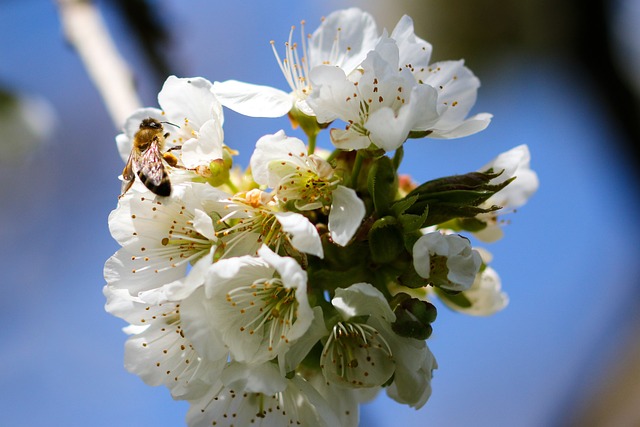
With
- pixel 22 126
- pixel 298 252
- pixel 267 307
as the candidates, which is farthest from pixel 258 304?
pixel 22 126

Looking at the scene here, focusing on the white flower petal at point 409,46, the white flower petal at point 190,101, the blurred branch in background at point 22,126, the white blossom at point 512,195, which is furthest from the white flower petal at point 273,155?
the blurred branch in background at point 22,126

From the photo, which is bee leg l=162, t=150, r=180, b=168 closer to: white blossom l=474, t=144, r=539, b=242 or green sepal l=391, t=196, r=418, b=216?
green sepal l=391, t=196, r=418, b=216

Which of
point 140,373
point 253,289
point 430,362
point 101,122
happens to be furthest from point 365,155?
point 101,122

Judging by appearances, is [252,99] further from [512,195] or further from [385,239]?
[512,195]

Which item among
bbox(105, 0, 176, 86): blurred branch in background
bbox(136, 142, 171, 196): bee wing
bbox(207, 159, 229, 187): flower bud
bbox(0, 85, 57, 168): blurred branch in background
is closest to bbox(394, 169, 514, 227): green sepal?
bbox(207, 159, 229, 187): flower bud

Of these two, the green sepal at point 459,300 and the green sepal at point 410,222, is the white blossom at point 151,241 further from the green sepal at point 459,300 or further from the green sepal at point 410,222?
the green sepal at point 459,300

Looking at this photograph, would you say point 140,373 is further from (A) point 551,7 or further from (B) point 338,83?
(A) point 551,7
